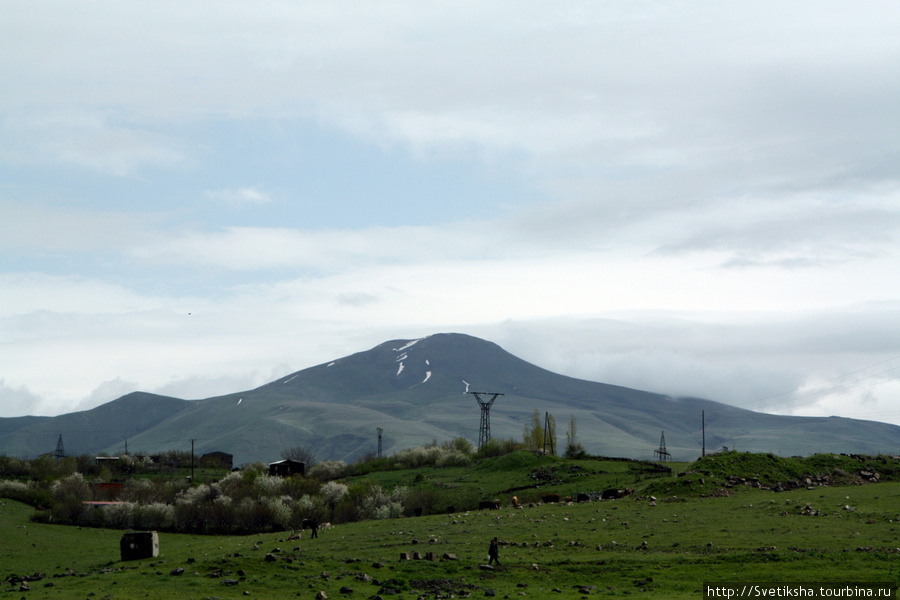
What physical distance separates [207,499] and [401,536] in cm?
5991

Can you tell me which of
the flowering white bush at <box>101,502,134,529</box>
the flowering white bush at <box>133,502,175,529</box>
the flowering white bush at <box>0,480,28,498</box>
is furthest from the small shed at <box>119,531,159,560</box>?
the flowering white bush at <box>0,480,28,498</box>

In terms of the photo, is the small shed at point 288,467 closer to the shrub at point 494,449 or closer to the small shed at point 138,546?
the shrub at point 494,449

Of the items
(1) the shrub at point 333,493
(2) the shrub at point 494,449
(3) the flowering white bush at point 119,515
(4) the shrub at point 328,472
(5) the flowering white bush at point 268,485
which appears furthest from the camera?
(4) the shrub at point 328,472

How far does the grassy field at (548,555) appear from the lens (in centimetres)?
3341

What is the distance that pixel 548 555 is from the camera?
41.5 meters

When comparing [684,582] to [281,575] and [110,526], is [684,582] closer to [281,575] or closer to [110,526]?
[281,575]

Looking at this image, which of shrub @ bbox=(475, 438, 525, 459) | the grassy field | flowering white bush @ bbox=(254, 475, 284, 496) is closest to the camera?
the grassy field

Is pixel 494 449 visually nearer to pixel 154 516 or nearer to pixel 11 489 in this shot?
pixel 154 516

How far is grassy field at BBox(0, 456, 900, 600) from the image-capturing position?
3341cm

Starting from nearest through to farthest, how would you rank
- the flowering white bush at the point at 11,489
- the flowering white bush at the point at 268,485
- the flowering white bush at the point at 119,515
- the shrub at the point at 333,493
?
1. the flowering white bush at the point at 119,515
2. the shrub at the point at 333,493
3. the flowering white bush at the point at 11,489
4. the flowering white bush at the point at 268,485

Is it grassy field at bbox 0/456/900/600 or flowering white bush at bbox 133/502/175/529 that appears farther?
flowering white bush at bbox 133/502/175/529

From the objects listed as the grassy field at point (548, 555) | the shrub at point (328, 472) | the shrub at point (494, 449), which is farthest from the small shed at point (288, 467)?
the grassy field at point (548, 555)

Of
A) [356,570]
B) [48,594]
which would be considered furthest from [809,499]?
[48,594]

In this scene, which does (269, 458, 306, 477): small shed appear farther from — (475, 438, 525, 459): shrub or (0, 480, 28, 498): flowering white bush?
(0, 480, 28, 498): flowering white bush
